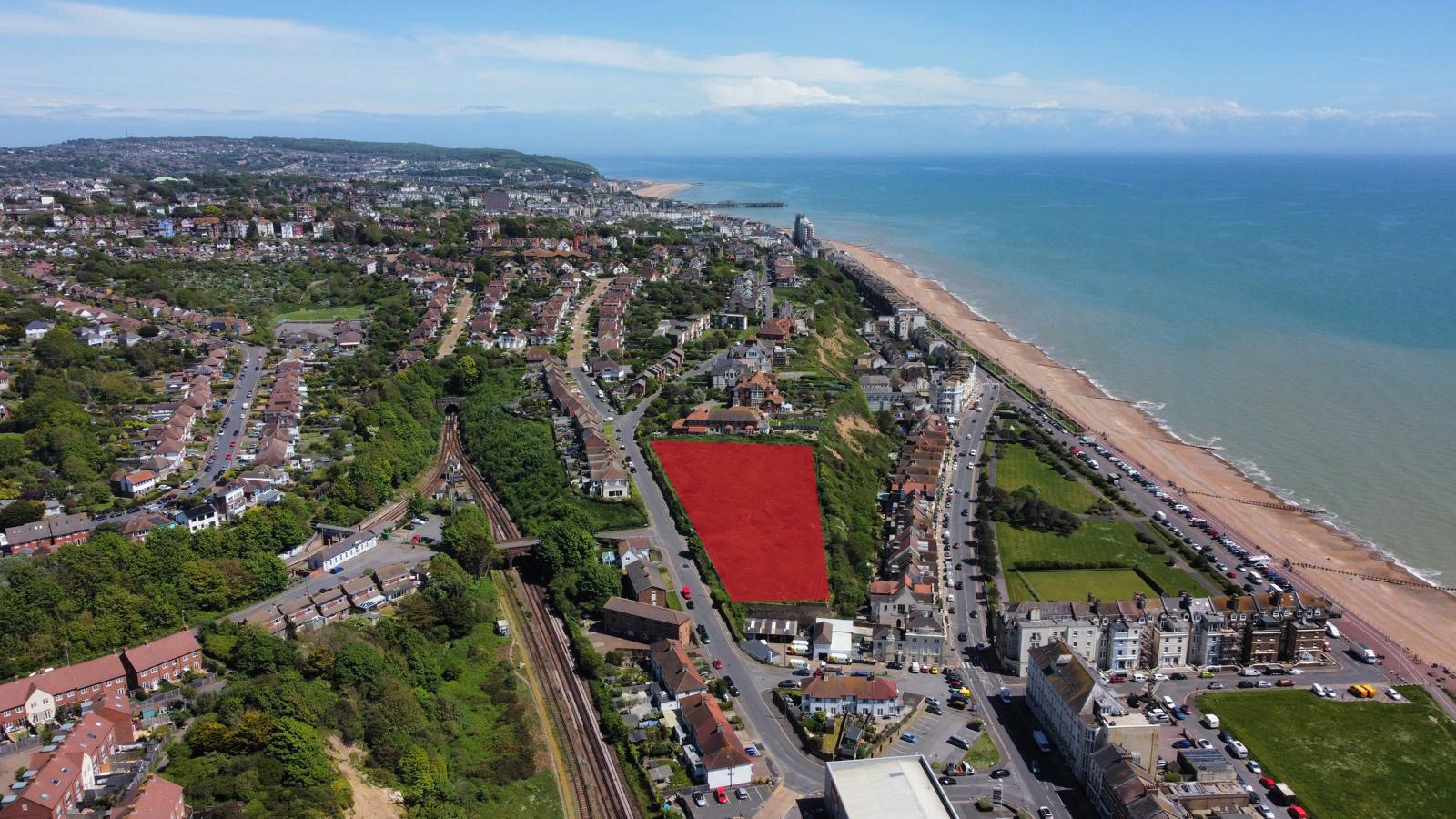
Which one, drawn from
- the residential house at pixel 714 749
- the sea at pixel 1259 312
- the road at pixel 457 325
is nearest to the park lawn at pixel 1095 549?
the sea at pixel 1259 312

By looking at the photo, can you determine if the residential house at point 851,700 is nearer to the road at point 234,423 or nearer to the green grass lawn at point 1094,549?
the green grass lawn at point 1094,549

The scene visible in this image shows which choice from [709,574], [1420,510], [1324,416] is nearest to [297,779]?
[709,574]

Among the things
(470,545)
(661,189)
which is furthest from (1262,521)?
(661,189)

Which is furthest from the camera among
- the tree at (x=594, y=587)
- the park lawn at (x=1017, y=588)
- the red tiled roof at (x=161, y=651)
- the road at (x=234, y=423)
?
the road at (x=234, y=423)

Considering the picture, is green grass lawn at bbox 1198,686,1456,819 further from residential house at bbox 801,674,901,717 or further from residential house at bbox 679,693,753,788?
residential house at bbox 679,693,753,788

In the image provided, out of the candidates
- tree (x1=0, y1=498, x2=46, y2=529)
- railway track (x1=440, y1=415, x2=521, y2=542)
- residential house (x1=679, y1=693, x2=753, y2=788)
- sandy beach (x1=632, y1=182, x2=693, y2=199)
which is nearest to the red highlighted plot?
railway track (x1=440, y1=415, x2=521, y2=542)

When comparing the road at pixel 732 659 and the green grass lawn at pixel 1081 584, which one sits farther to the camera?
the green grass lawn at pixel 1081 584
